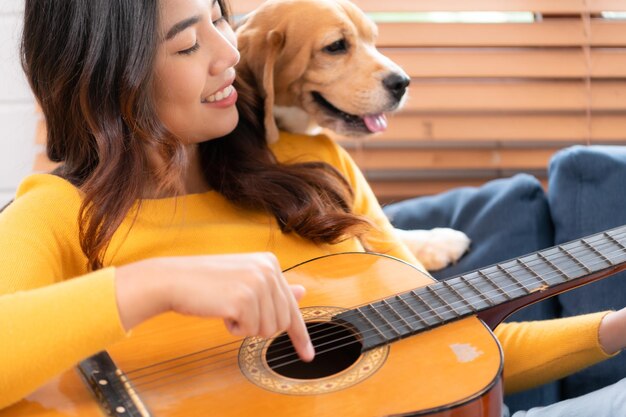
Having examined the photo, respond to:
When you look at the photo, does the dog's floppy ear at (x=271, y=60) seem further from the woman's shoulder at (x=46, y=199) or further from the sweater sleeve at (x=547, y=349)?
the sweater sleeve at (x=547, y=349)

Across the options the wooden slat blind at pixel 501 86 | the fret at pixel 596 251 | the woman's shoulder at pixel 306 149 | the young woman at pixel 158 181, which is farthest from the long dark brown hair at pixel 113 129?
the wooden slat blind at pixel 501 86

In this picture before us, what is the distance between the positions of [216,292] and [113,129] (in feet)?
1.35

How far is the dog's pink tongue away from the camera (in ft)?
4.90

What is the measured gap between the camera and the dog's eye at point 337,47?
1.45 m

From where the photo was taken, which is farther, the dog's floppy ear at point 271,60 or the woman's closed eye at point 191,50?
the dog's floppy ear at point 271,60

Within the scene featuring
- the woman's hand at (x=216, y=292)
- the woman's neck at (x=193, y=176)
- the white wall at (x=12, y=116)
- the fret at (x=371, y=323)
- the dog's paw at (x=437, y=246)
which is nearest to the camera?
the woman's hand at (x=216, y=292)

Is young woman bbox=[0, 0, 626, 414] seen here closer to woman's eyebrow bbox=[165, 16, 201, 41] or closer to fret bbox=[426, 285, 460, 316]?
woman's eyebrow bbox=[165, 16, 201, 41]

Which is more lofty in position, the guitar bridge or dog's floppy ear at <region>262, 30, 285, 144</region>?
dog's floppy ear at <region>262, 30, 285, 144</region>

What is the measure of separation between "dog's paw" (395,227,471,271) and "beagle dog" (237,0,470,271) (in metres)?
0.26

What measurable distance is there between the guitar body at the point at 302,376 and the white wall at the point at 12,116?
1167 mm

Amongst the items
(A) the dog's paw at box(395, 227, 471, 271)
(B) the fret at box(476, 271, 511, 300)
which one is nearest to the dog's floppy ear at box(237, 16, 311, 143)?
(A) the dog's paw at box(395, 227, 471, 271)

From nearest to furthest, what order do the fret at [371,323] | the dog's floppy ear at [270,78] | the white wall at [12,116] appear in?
the fret at [371,323] → the dog's floppy ear at [270,78] → the white wall at [12,116]

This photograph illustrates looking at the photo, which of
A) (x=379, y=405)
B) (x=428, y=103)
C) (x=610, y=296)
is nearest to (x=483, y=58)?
(x=428, y=103)

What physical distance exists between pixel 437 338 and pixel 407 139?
1.18 meters
